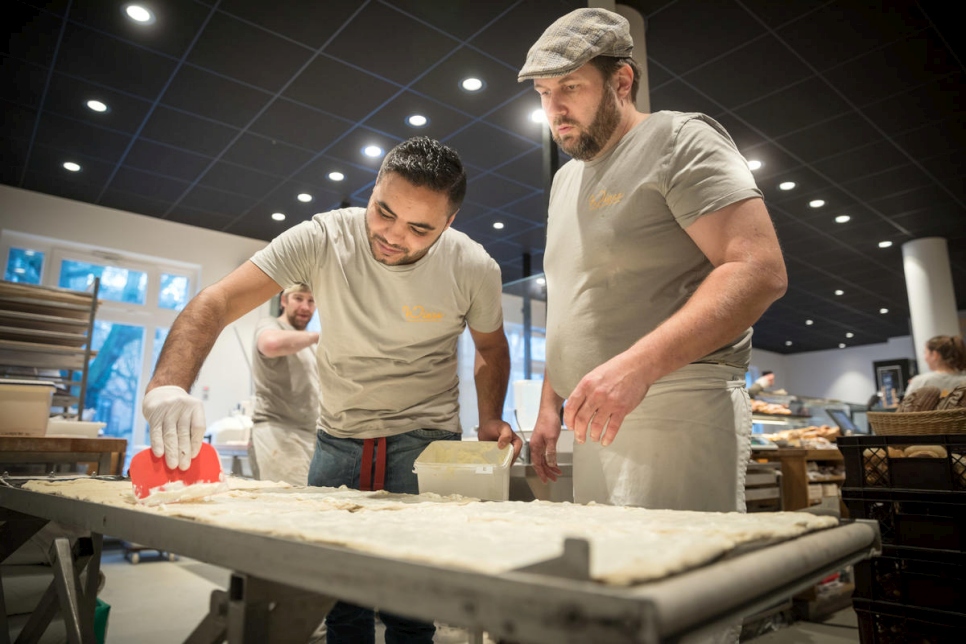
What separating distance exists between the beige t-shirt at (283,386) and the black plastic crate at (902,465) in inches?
89.4

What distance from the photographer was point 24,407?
2.19 m

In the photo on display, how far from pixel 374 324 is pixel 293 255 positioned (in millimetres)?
258

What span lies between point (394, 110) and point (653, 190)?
11.2ft

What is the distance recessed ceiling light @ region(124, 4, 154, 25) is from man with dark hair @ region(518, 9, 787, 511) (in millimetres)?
2886

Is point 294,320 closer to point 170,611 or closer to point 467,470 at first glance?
point 170,611

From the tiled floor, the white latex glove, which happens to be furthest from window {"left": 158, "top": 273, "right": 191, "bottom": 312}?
the white latex glove

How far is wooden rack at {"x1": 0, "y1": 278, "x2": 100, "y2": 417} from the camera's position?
11.4ft

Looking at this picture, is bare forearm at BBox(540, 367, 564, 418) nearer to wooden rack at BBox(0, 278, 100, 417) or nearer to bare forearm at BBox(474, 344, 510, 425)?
bare forearm at BBox(474, 344, 510, 425)

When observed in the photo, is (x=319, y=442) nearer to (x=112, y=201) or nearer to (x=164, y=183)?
(x=164, y=183)

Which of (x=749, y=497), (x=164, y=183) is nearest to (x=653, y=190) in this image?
(x=749, y=497)

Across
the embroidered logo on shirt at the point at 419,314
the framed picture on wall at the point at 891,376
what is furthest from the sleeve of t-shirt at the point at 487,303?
the framed picture on wall at the point at 891,376

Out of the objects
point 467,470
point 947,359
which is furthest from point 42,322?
point 947,359

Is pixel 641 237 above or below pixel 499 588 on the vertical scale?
above

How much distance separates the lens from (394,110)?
4.21 meters
